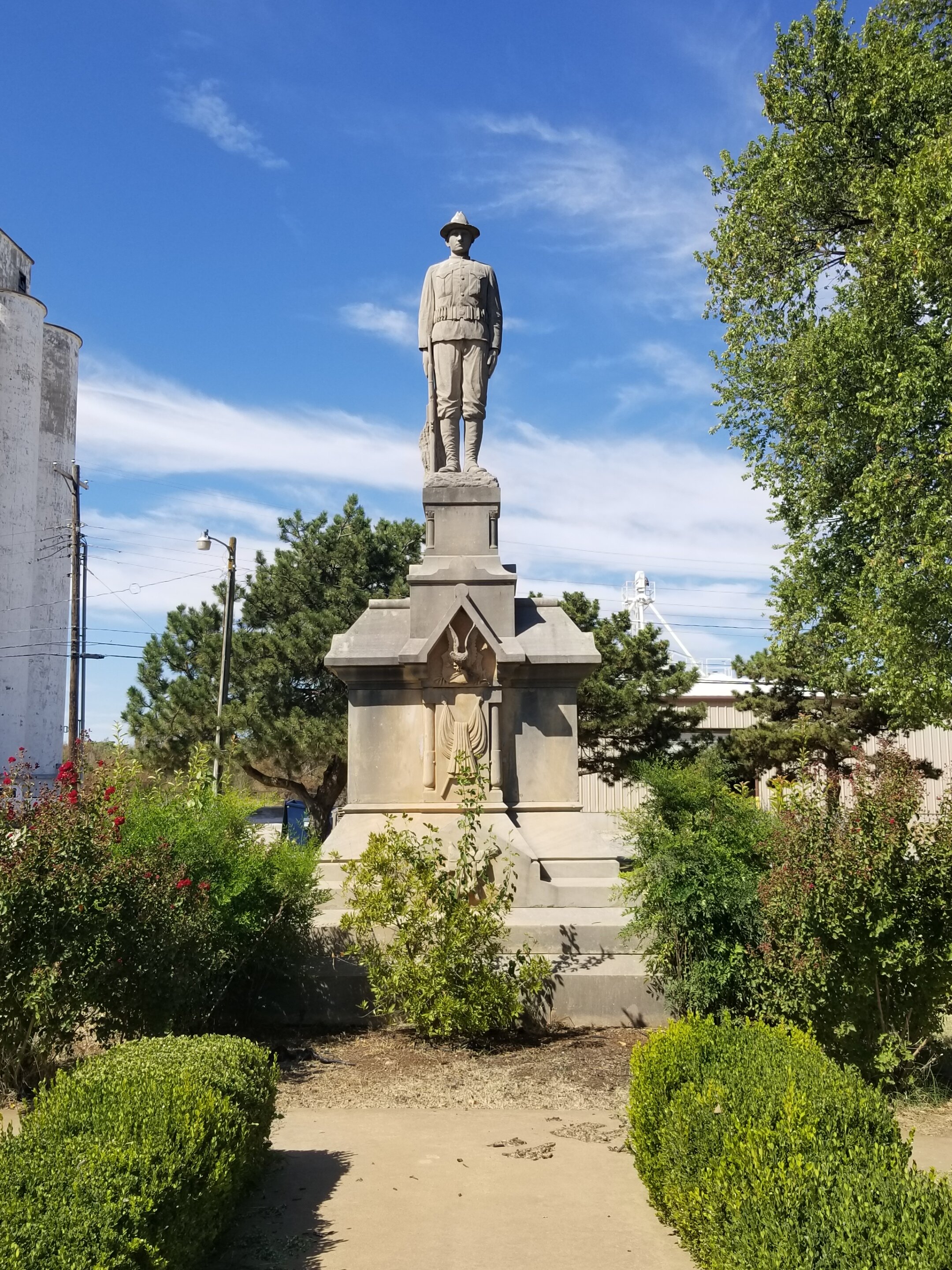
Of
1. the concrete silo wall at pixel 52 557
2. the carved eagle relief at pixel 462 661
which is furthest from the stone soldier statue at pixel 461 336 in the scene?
the concrete silo wall at pixel 52 557

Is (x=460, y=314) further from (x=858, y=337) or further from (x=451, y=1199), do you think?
(x=451, y=1199)

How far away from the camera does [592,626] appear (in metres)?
24.3

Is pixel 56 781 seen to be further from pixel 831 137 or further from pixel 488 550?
pixel 831 137

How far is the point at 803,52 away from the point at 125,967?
19.2 m

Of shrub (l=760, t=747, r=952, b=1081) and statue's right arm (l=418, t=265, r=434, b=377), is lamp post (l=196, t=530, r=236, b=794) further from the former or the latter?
shrub (l=760, t=747, r=952, b=1081)

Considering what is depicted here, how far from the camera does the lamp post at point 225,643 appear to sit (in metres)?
→ 25.2

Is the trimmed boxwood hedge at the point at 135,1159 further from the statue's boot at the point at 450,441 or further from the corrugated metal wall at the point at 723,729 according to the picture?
the corrugated metal wall at the point at 723,729

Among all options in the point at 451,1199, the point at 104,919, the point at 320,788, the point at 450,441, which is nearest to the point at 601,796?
the point at 320,788

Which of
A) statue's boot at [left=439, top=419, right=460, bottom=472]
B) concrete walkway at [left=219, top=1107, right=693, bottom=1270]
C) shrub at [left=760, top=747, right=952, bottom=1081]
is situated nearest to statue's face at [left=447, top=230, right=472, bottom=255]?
statue's boot at [left=439, top=419, right=460, bottom=472]

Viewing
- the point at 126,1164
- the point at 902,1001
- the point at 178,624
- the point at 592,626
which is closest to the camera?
the point at 126,1164

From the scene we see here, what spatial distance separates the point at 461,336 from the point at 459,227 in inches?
54.1

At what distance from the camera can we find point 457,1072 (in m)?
7.88

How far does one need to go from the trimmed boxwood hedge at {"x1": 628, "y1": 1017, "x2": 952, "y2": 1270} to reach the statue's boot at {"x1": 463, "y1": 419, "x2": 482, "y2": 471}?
829cm

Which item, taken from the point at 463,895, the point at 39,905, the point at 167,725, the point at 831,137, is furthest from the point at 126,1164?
the point at 167,725
